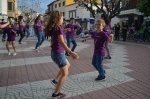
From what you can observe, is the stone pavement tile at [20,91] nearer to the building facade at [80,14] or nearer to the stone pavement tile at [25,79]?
→ the stone pavement tile at [25,79]

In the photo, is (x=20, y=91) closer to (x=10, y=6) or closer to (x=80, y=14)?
(x=80, y=14)

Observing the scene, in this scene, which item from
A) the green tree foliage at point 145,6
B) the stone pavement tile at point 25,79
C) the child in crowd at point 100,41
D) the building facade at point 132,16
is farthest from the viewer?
the building facade at point 132,16

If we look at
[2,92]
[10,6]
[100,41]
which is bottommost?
[2,92]

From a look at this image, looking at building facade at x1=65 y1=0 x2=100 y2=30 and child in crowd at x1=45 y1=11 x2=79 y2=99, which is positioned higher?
building facade at x1=65 y1=0 x2=100 y2=30

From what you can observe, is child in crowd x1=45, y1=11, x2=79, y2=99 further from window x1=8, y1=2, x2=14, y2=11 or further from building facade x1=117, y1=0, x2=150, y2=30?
window x1=8, y1=2, x2=14, y2=11

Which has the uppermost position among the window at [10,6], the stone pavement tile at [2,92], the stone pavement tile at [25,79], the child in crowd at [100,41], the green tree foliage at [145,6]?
the window at [10,6]

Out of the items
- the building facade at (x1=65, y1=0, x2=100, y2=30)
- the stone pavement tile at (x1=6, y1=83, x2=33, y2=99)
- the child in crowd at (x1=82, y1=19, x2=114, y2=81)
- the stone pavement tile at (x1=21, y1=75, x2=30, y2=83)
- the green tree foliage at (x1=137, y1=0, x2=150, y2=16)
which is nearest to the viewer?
the stone pavement tile at (x1=6, y1=83, x2=33, y2=99)

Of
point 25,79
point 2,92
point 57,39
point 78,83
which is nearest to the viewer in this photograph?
point 57,39

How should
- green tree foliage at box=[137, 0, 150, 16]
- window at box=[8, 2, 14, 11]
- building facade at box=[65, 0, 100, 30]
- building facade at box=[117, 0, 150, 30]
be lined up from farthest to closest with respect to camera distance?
window at box=[8, 2, 14, 11]
building facade at box=[65, 0, 100, 30]
building facade at box=[117, 0, 150, 30]
green tree foliage at box=[137, 0, 150, 16]

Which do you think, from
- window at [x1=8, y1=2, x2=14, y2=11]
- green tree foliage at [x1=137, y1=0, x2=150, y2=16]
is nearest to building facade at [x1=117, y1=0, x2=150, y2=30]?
green tree foliage at [x1=137, y1=0, x2=150, y2=16]

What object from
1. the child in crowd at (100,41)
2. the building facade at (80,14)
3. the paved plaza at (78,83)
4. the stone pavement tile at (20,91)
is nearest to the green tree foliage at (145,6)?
the paved plaza at (78,83)

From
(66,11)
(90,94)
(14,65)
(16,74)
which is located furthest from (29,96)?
(66,11)

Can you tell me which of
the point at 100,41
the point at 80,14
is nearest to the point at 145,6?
the point at 100,41

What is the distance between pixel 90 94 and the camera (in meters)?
4.07
